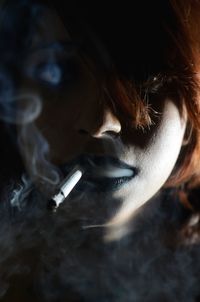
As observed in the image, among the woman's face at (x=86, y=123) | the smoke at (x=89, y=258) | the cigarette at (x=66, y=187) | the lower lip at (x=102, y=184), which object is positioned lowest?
the smoke at (x=89, y=258)

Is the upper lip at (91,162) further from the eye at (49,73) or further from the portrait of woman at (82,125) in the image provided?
the eye at (49,73)

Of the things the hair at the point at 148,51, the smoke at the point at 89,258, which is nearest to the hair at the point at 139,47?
the hair at the point at 148,51

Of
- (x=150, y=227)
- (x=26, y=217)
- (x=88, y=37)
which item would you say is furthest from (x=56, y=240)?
(x=88, y=37)

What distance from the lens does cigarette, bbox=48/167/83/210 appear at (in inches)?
29.0

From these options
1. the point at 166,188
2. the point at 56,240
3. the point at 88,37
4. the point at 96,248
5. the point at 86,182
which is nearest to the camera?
the point at 88,37

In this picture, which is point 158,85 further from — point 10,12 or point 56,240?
point 56,240

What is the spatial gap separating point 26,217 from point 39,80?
1.00 feet

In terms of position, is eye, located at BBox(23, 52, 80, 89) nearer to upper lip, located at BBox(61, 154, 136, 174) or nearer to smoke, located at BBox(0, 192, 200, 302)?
upper lip, located at BBox(61, 154, 136, 174)

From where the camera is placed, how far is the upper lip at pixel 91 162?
31.2 inches

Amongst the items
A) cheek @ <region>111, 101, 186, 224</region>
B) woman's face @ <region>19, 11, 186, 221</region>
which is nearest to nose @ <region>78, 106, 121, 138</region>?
woman's face @ <region>19, 11, 186, 221</region>

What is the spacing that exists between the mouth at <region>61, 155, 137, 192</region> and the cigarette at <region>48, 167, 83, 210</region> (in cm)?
2

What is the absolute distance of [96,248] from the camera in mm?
1045

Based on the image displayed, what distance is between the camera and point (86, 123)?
745mm

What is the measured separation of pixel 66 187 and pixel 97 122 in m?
0.13
